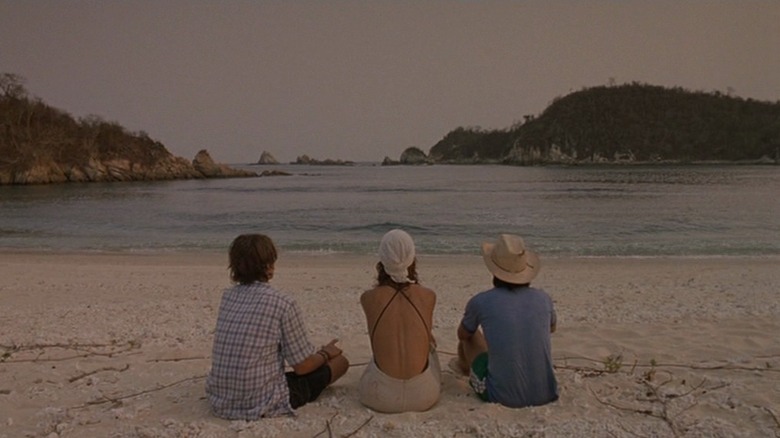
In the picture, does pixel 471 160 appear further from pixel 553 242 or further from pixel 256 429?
pixel 256 429

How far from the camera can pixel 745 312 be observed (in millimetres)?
7359

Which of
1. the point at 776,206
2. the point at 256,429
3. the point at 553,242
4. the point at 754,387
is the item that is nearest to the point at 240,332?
the point at 256,429

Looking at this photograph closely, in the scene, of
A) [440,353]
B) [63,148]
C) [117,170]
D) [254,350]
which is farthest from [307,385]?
[117,170]

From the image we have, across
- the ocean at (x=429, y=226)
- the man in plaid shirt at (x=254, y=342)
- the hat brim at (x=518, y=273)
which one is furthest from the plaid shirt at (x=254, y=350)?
the ocean at (x=429, y=226)

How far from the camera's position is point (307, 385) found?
4.08 meters

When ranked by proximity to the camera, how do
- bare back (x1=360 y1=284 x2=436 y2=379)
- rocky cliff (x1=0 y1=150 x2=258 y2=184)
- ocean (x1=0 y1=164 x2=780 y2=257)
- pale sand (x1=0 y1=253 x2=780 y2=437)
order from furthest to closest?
rocky cliff (x1=0 y1=150 x2=258 y2=184) → ocean (x1=0 y1=164 x2=780 y2=257) → bare back (x1=360 y1=284 x2=436 y2=379) → pale sand (x1=0 y1=253 x2=780 y2=437)

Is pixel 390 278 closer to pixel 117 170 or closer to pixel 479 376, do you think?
pixel 479 376

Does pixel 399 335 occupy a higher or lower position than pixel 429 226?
higher

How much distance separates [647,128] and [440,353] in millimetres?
142486

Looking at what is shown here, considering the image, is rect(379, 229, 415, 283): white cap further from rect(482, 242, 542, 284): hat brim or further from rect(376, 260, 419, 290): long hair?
rect(482, 242, 542, 284): hat brim

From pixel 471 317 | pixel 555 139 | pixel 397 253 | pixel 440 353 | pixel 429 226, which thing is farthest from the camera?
pixel 555 139

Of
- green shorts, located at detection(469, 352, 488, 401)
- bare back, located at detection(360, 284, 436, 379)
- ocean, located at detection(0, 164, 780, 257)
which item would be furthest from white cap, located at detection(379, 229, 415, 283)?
ocean, located at detection(0, 164, 780, 257)

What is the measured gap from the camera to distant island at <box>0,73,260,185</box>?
62.6 metres

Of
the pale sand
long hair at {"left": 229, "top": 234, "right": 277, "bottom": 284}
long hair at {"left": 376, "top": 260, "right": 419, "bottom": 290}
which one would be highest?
long hair at {"left": 229, "top": 234, "right": 277, "bottom": 284}
